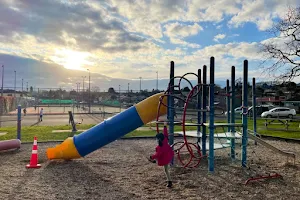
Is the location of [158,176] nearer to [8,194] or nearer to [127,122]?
[127,122]

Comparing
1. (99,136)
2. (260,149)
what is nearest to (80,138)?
(99,136)

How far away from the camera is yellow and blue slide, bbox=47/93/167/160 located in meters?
7.42

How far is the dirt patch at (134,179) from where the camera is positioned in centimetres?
516

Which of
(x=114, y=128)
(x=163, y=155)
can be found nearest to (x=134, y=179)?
(x=163, y=155)

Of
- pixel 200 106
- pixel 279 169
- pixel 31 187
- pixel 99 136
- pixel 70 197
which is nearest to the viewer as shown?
pixel 70 197

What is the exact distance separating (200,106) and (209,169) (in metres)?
2.15

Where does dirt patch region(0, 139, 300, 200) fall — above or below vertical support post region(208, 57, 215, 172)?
below

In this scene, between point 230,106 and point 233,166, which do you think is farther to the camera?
point 230,106

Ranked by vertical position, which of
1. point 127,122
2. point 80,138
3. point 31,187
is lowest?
point 31,187

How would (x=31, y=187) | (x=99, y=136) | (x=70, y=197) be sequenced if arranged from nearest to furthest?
(x=70, y=197) → (x=31, y=187) → (x=99, y=136)

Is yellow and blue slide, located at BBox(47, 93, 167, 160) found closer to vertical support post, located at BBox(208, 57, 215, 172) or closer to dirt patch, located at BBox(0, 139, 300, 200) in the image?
dirt patch, located at BBox(0, 139, 300, 200)

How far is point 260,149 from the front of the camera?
1017 centimetres

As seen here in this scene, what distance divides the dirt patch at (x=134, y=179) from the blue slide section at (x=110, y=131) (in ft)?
1.83

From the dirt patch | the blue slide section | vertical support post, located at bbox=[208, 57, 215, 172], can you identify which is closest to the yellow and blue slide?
the blue slide section
